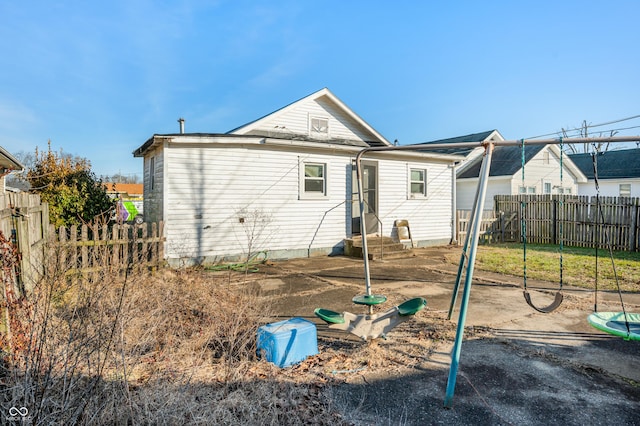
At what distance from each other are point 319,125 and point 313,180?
9.71 ft

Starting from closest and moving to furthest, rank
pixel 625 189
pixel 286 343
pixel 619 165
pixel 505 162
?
1. pixel 286 343
2. pixel 505 162
3. pixel 625 189
4. pixel 619 165

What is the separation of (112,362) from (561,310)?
6.04 meters

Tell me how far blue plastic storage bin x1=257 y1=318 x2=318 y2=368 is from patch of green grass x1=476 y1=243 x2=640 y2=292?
5.67 m

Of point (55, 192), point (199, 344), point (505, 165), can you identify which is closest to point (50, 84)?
point (55, 192)

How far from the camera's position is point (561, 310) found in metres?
5.52

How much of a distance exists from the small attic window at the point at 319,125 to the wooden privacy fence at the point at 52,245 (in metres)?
7.20

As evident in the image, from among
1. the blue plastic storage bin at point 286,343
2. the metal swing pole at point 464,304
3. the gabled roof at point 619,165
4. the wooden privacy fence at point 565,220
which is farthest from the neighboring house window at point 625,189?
the blue plastic storage bin at point 286,343

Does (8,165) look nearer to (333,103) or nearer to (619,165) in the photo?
(333,103)

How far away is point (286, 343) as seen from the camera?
11.4 ft

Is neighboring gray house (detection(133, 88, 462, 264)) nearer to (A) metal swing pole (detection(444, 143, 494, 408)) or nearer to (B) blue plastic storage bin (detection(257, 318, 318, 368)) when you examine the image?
(B) blue plastic storage bin (detection(257, 318, 318, 368))

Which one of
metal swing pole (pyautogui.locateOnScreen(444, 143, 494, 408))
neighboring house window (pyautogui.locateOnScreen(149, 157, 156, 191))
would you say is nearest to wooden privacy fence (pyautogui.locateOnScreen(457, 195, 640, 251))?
metal swing pole (pyautogui.locateOnScreen(444, 143, 494, 408))

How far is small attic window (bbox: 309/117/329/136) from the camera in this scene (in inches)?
515

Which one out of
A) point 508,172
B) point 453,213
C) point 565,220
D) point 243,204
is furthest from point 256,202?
point 508,172

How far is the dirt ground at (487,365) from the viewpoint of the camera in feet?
9.15
